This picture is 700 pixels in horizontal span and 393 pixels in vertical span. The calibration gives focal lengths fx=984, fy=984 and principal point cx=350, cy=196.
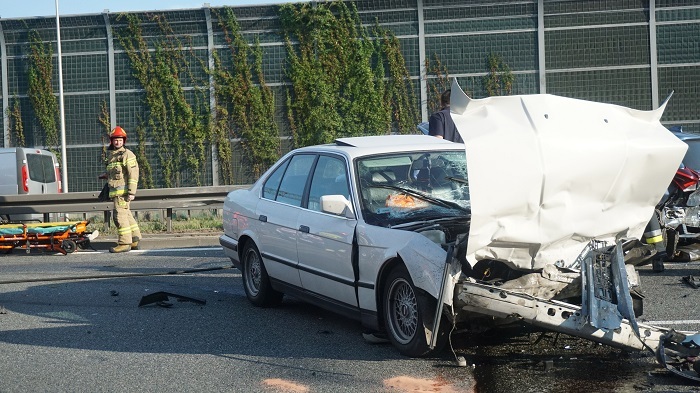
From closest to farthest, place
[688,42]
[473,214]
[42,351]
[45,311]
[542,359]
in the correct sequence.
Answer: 1. [473,214]
2. [542,359]
3. [42,351]
4. [45,311]
5. [688,42]

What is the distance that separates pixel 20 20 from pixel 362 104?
25.7 ft

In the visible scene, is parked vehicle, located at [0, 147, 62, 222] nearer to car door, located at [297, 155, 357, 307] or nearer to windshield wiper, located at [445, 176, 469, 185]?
car door, located at [297, 155, 357, 307]

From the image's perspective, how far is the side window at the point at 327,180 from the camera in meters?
7.80

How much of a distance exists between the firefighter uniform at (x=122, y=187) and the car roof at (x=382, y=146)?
6.72 meters

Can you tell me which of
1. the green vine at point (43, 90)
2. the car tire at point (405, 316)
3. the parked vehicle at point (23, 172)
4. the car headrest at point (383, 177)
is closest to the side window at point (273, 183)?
the car headrest at point (383, 177)

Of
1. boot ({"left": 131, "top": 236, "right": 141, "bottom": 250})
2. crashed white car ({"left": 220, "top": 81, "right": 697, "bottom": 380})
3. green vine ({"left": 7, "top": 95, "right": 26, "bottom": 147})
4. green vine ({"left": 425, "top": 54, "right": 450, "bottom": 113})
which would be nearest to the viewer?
crashed white car ({"left": 220, "top": 81, "right": 697, "bottom": 380})

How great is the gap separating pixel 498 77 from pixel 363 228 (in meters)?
14.3

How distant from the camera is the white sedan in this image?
675cm

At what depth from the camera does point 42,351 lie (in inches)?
293

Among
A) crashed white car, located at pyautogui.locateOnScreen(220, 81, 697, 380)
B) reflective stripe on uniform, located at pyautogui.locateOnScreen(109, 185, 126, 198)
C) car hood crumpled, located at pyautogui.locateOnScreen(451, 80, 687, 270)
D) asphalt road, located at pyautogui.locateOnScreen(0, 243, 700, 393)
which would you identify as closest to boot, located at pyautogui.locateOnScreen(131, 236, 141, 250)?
reflective stripe on uniform, located at pyautogui.locateOnScreen(109, 185, 126, 198)

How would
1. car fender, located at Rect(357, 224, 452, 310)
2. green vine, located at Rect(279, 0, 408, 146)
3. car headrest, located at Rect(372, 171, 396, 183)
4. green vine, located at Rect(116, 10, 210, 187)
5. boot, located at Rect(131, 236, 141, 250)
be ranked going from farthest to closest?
green vine, located at Rect(116, 10, 210, 187) → green vine, located at Rect(279, 0, 408, 146) → boot, located at Rect(131, 236, 141, 250) → car headrest, located at Rect(372, 171, 396, 183) → car fender, located at Rect(357, 224, 452, 310)

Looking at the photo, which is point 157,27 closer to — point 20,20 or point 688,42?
point 20,20

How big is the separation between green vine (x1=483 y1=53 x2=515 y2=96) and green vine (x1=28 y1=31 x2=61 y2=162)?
380 inches

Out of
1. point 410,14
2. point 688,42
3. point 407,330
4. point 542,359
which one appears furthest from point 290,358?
point 688,42
